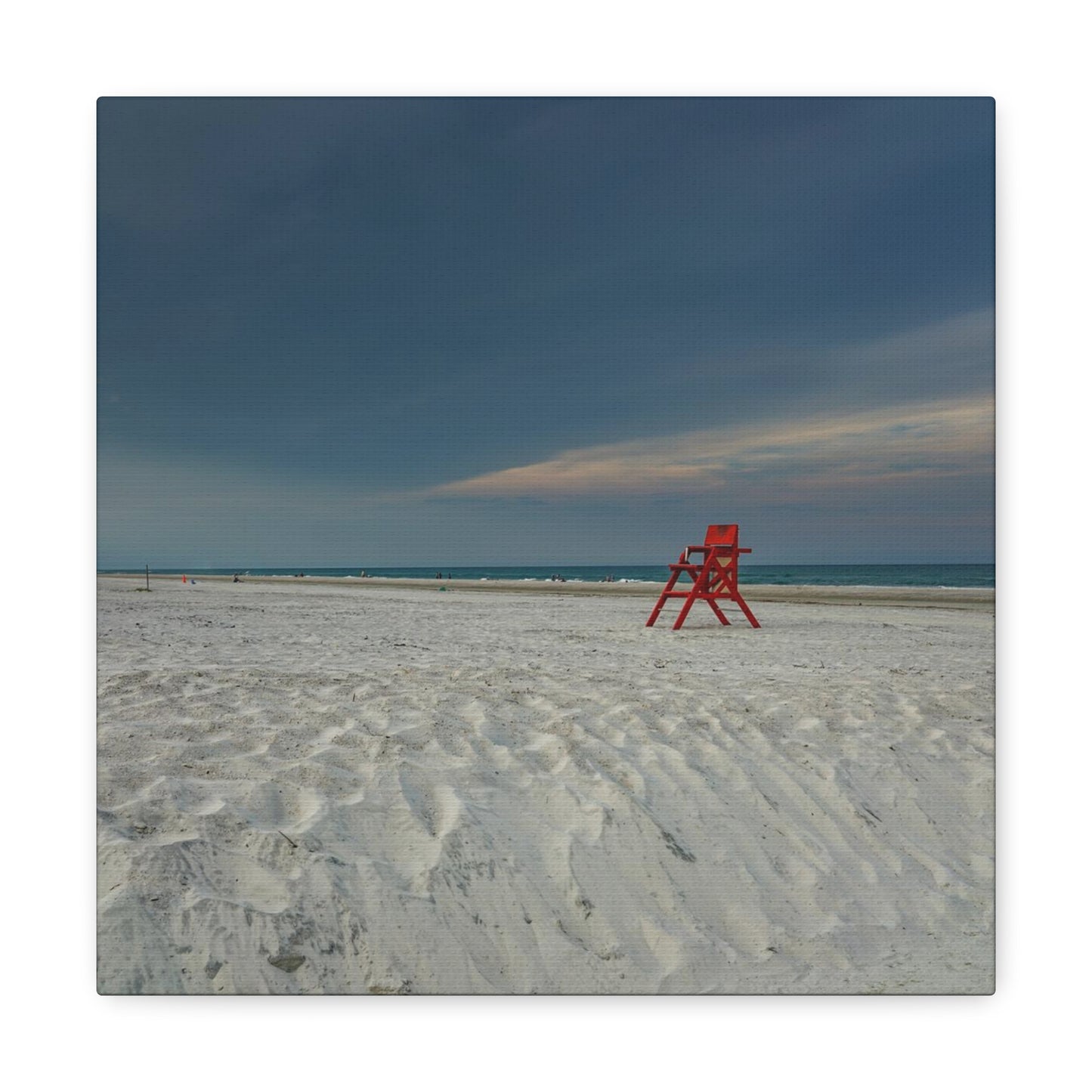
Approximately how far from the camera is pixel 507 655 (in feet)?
20.0

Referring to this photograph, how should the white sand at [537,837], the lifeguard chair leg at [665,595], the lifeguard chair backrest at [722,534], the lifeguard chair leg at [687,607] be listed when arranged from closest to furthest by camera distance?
the white sand at [537,837], the lifeguard chair leg at [687,607], the lifeguard chair backrest at [722,534], the lifeguard chair leg at [665,595]

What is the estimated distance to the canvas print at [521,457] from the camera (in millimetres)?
3059

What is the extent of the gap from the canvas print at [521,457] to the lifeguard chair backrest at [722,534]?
279 mm

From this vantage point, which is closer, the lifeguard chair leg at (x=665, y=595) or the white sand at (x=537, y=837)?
the white sand at (x=537, y=837)

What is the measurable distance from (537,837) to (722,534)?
18.8 ft

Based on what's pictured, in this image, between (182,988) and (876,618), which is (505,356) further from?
(876,618)

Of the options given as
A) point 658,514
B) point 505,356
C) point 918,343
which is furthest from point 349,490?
point 918,343

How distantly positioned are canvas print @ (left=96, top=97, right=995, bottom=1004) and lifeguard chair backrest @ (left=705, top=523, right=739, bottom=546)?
279 mm

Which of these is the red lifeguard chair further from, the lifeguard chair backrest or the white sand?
the white sand

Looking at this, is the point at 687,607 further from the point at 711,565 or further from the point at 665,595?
the point at 711,565

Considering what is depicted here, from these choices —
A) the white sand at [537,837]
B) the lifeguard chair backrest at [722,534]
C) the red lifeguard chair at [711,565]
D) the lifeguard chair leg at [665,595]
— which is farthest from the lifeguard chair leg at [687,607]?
the white sand at [537,837]

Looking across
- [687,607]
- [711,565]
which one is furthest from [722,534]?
[687,607]

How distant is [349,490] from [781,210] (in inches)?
209

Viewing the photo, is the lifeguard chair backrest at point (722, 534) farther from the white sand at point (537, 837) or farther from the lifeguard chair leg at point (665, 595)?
the white sand at point (537, 837)
